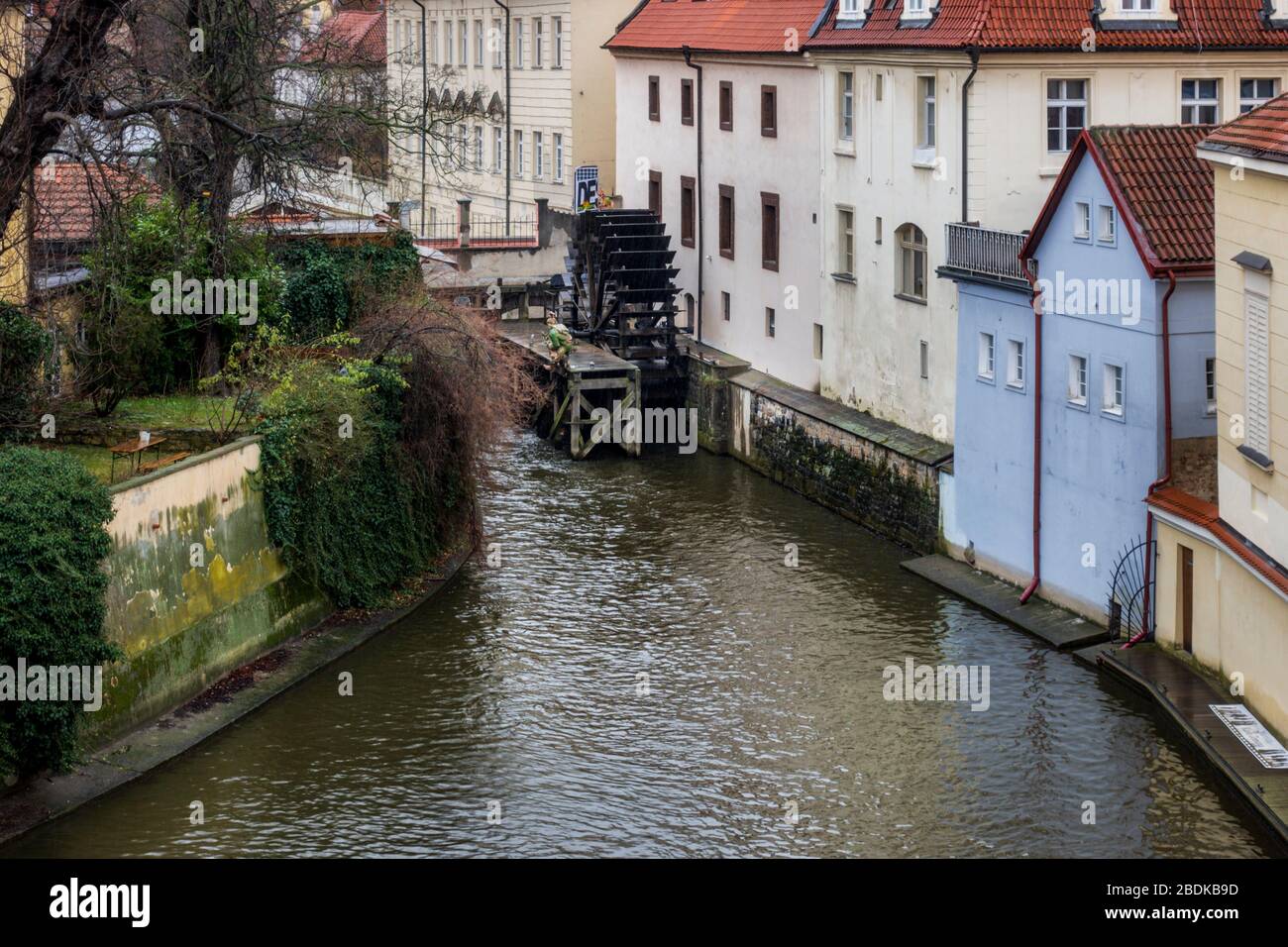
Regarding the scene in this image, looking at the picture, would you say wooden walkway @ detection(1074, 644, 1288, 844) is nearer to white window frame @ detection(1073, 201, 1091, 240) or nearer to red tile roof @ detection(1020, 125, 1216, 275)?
red tile roof @ detection(1020, 125, 1216, 275)

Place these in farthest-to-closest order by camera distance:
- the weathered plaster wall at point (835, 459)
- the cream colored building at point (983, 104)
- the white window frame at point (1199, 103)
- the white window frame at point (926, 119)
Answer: the white window frame at point (926, 119) → the white window frame at point (1199, 103) → the weathered plaster wall at point (835, 459) → the cream colored building at point (983, 104)

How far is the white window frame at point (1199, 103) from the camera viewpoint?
29.2m

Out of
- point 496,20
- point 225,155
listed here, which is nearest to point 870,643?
point 225,155

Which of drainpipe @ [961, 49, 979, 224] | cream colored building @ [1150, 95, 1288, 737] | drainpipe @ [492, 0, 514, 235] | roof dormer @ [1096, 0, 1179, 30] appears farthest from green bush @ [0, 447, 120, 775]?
drainpipe @ [492, 0, 514, 235]

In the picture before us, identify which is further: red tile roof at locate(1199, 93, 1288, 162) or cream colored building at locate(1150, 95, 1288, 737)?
cream colored building at locate(1150, 95, 1288, 737)

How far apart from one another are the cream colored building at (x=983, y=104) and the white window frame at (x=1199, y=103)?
0.02 m

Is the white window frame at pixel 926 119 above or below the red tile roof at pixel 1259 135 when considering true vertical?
above

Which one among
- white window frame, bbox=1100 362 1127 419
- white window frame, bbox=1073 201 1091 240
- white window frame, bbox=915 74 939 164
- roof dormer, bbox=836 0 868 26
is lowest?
white window frame, bbox=1100 362 1127 419

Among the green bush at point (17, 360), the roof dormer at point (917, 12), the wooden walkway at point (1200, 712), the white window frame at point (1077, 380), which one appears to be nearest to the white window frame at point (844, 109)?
the roof dormer at point (917, 12)

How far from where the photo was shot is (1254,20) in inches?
1150

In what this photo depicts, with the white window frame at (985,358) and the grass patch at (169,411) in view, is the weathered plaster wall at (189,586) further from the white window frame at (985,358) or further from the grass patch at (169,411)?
the white window frame at (985,358)

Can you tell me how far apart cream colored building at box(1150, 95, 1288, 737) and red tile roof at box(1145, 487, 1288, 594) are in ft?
0.06

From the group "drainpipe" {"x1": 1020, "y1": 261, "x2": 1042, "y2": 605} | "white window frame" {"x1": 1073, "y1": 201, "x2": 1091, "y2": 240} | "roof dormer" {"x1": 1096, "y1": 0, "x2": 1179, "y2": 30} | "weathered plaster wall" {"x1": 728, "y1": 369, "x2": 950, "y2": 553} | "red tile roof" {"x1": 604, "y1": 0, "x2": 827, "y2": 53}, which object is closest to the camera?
"white window frame" {"x1": 1073, "y1": 201, "x2": 1091, "y2": 240}

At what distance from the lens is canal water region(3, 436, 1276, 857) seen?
18.2m
